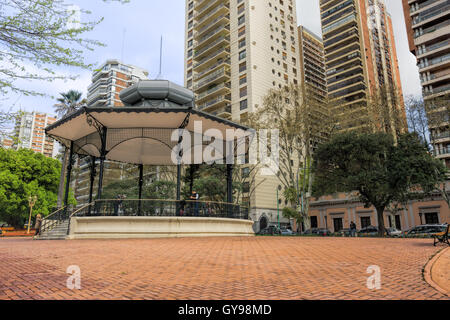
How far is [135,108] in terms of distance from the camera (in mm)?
13859

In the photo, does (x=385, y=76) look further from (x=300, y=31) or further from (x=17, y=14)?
(x=17, y=14)

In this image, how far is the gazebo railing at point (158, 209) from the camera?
578 inches

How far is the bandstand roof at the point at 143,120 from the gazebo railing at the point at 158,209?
311 centimetres

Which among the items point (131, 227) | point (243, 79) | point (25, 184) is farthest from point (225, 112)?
point (131, 227)

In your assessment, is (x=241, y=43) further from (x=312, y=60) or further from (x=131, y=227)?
(x=131, y=227)

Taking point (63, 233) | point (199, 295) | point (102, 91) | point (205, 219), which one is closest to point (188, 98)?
point (205, 219)

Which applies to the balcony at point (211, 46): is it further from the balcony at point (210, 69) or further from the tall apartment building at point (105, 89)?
the tall apartment building at point (105, 89)

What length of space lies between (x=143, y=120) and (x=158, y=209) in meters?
4.82

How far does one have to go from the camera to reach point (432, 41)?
50.0 meters

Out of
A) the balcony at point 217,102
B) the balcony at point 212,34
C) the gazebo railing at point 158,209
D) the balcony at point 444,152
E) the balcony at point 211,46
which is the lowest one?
the gazebo railing at point 158,209

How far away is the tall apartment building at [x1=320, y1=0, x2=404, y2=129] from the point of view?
66125 mm

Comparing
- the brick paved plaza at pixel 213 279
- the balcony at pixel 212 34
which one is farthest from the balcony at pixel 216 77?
the brick paved plaza at pixel 213 279
